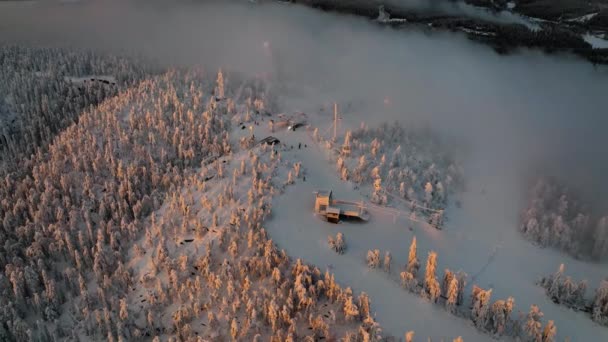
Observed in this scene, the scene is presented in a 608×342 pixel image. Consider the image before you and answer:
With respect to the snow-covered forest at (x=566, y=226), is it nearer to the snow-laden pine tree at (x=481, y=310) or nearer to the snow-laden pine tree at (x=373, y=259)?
the snow-laden pine tree at (x=481, y=310)

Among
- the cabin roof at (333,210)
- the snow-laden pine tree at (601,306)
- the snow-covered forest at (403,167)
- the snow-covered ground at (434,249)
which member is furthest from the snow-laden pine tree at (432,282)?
the snow-laden pine tree at (601,306)

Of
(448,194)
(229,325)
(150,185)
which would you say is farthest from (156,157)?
(448,194)

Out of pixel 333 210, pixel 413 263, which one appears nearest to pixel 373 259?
pixel 413 263

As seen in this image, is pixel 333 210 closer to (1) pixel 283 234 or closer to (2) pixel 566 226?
(1) pixel 283 234

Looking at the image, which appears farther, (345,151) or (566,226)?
(345,151)

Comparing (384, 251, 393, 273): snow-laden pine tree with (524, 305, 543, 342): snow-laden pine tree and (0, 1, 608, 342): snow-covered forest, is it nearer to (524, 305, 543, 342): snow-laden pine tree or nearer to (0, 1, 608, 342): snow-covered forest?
(0, 1, 608, 342): snow-covered forest

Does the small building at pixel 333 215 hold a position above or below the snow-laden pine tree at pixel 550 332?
above

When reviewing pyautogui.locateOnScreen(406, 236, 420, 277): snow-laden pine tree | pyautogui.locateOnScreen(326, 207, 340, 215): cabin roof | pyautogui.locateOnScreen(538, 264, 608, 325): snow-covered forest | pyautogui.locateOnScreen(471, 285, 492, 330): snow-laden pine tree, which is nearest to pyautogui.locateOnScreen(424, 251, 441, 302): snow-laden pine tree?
pyautogui.locateOnScreen(406, 236, 420, 277): snow-laden pine tree
